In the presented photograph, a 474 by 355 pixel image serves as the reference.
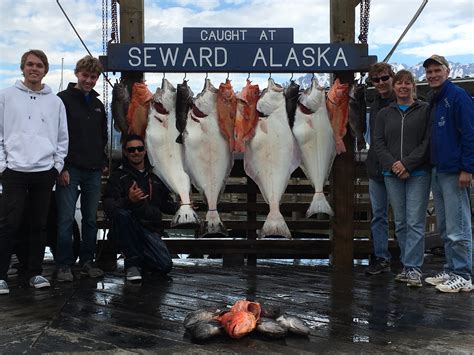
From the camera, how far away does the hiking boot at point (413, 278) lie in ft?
13.5

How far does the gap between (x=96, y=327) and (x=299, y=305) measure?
4.45ft

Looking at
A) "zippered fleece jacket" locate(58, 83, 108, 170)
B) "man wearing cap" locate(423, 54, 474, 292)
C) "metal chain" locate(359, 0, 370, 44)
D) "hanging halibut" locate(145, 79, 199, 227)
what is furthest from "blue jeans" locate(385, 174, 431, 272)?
"zippered fleece jacket" locate(58, 83, 108, 170)

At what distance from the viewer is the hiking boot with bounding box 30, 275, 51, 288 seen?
399cm

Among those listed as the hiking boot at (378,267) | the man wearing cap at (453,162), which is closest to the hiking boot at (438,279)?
the man wearing cap at (453,162)

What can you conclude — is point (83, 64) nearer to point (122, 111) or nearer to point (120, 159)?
point (122, 111)

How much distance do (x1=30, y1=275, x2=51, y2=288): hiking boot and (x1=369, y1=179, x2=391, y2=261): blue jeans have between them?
9.12ft

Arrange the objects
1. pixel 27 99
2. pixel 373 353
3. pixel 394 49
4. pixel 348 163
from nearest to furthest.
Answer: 1. pixel 373 353
2. pixel 27 99
3. pixel 394 49
4. pixel 348 163

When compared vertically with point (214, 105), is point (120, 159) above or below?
below

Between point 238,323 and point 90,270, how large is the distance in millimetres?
2013

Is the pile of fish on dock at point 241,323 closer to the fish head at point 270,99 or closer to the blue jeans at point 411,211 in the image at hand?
the blue jeans at point 411,211

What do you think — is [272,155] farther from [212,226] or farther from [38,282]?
[38,282]

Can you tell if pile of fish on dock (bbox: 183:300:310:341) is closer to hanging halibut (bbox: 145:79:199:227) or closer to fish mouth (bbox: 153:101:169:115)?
hanging halibut (bbox: 145:79:199:227)

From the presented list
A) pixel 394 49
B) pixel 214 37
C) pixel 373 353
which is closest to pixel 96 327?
pixel 373 353

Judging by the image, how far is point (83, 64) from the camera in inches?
165
